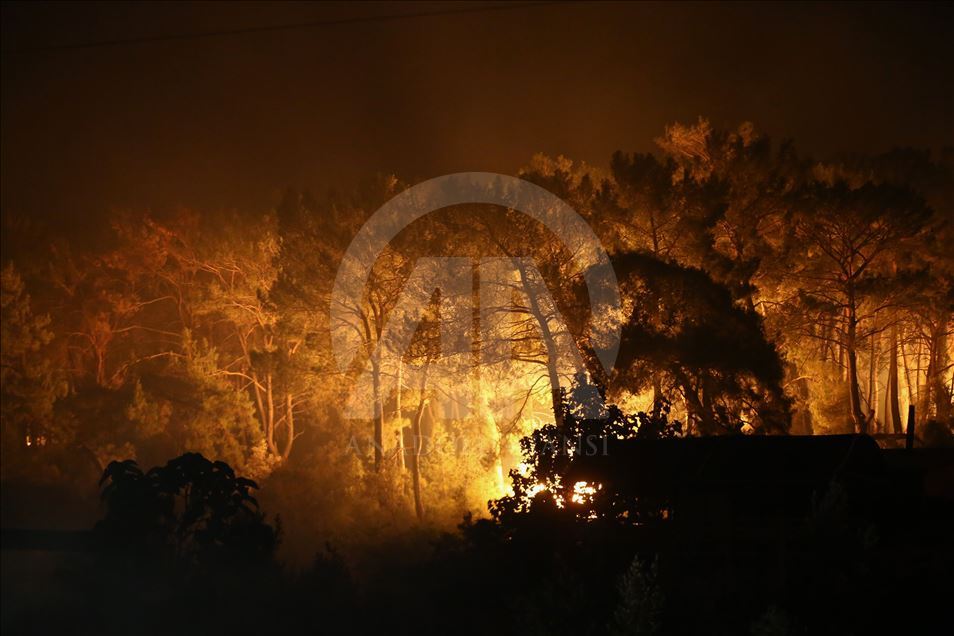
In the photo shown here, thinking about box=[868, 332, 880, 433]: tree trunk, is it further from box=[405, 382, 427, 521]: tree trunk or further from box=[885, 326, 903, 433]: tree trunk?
box=[405, 382, 427, 521]: tree trunk

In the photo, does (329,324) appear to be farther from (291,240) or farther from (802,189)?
(802,189)

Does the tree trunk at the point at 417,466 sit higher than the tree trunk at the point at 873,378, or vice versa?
the tree trunk at the point at 873,378

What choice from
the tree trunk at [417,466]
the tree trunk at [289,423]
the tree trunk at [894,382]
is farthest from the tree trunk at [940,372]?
the tree trunk at [289,423]

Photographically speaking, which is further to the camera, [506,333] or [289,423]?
[289,423]

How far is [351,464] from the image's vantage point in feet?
89.1

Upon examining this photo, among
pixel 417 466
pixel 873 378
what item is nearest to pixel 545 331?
pixel 417 466

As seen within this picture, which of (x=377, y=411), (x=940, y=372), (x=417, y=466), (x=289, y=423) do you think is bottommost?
(x=417, y=466)

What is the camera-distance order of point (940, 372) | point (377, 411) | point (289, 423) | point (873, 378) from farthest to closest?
point (289, 423) < point (377, 411) < point (873, 378) < point (940, 372)

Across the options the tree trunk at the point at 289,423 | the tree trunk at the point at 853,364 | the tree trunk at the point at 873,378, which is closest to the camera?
the tree trunk at the point at 853,364

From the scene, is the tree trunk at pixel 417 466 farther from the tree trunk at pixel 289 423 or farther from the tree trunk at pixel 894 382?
the tree trunk at pixel 894 382

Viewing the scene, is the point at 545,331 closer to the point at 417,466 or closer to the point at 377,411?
the point at 417,466

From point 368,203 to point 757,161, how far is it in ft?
38.6

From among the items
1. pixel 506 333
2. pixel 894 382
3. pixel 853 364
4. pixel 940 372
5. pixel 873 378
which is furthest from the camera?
pixel 873 378

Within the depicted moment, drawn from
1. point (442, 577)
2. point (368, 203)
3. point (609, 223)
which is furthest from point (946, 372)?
point (442, 577)
